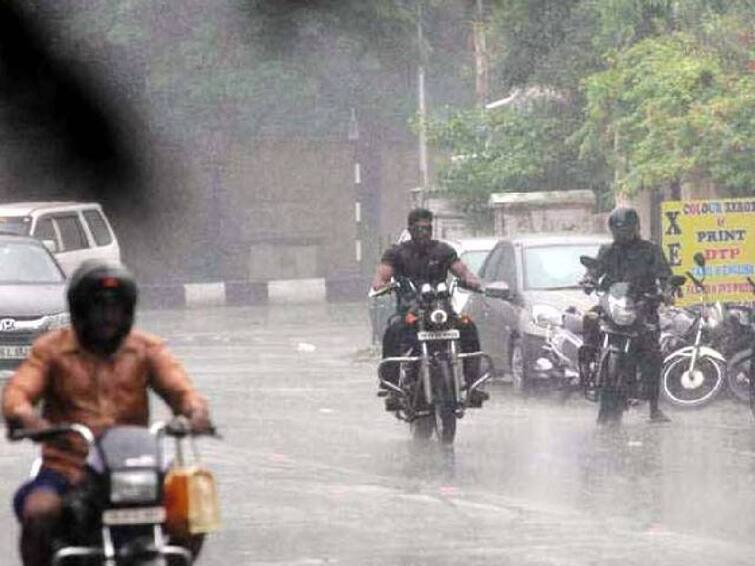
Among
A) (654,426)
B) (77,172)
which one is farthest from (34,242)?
(77,172)

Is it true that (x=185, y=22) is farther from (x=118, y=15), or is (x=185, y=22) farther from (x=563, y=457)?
(x=563, y=457)

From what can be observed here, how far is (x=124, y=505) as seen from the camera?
720cm

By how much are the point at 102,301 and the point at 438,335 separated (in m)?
9.57

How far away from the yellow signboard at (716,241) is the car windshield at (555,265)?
31.5 inches

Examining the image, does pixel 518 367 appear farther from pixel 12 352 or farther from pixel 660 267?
pixel 12 352

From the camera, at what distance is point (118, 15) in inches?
1752

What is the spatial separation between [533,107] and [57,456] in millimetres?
28544

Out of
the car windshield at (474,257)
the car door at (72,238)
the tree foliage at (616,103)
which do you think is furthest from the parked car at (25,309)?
the car door at (72,238)

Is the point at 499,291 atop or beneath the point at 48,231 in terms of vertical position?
beneath

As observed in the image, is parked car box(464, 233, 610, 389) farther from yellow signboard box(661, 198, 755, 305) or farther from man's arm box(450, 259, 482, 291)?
man's arm box(450, 259, 482, 291)

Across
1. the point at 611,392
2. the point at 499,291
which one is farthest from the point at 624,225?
the point at 499,291

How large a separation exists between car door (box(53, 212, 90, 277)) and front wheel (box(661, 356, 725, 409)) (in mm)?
13344

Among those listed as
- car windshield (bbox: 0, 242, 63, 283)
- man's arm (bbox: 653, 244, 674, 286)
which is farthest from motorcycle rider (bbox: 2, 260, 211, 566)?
car windshield (bbox: 0, 242, 63, 283)

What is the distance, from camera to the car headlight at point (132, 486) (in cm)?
715
